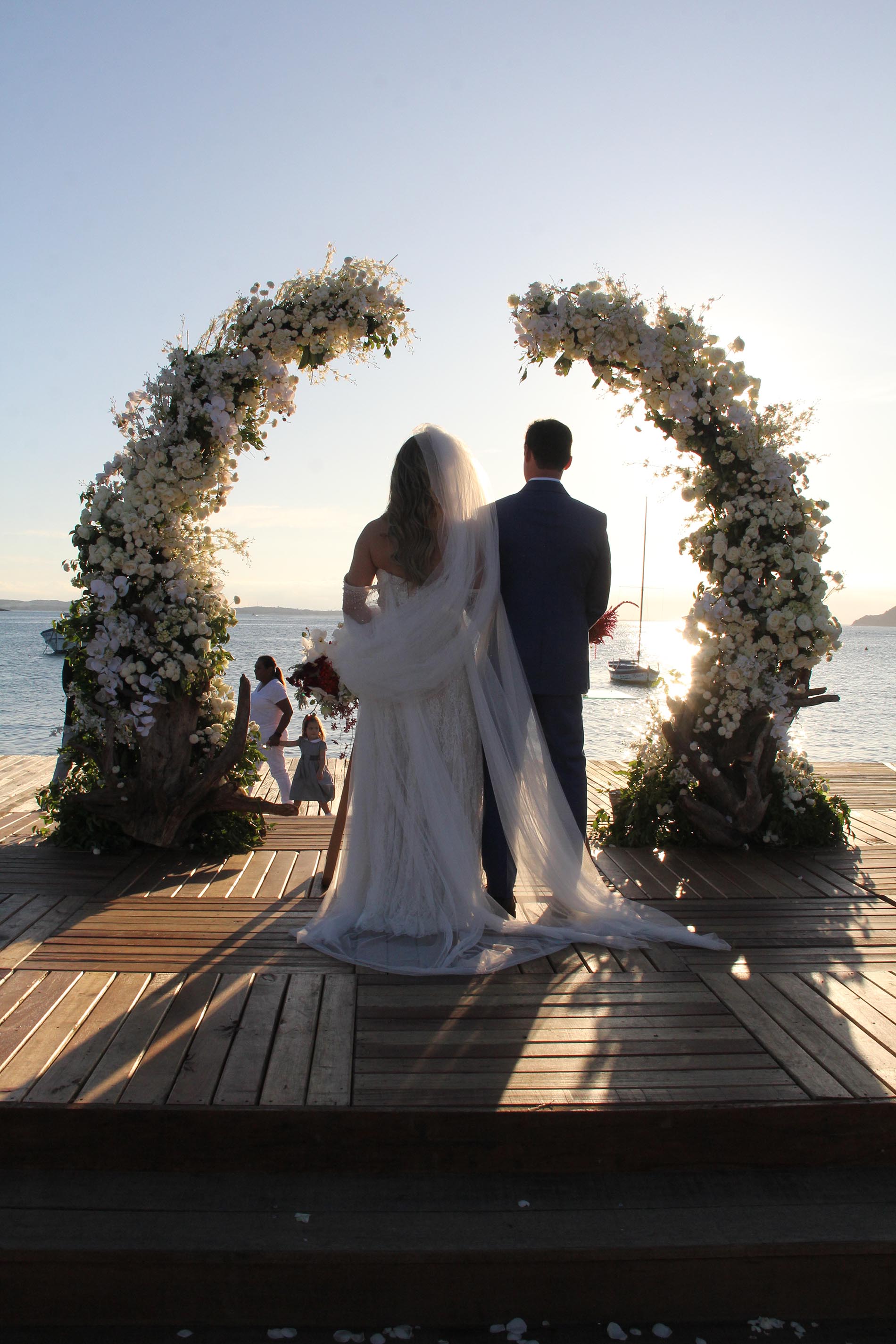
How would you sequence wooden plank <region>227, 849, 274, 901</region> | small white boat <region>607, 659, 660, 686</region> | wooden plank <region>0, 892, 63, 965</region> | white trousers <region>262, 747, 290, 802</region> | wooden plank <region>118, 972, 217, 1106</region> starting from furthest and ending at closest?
small white boat <region>607, 659, 660, 686</region>
white trousers <region>262, 747, 290, 802</region>
wooden plank <region>227, 849, 274, 901</region>
wooden plank <region>0, 892, 63, 965</region>
wooden plank <region>118, 972, 217, 1106</region>

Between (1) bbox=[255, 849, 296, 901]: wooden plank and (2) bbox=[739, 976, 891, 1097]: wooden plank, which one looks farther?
(1) bbox=[255, 849, 296, 901]: wooden plank

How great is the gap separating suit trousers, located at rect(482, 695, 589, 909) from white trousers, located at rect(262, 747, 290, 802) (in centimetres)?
406

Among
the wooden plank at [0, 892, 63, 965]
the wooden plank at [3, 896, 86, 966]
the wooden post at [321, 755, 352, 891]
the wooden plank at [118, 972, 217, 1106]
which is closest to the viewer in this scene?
the wooden plank at [118, 972, 217, 1106]

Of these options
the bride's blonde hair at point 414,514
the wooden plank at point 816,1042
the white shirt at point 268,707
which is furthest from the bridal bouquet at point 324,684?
the white shirt at point 268,707

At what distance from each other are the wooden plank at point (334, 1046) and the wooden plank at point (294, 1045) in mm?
17

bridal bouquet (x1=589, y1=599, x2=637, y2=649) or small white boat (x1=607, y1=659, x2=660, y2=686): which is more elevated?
bridal bouquet (x1=589, y1=599, x2=637, y2=649)

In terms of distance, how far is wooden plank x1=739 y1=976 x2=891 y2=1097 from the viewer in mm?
2412

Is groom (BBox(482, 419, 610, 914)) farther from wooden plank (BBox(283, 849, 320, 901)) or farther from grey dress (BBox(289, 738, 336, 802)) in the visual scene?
grey dress (BBox(289, 738, 336, 802))

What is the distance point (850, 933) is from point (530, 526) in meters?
1.93

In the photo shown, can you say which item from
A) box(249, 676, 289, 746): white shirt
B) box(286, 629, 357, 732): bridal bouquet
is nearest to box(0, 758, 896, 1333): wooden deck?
box(286, 629, 357, 732): bridal bouquet

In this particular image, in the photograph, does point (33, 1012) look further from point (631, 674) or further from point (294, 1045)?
point (631, 674)

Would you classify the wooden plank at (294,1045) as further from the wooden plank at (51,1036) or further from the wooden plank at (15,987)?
the wooden plank at (15,987)

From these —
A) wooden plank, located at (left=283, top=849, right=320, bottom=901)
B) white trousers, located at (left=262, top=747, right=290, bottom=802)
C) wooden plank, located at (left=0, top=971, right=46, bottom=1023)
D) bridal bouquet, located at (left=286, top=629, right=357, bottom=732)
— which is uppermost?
bridal bouquet, located at (left=286, top=629, right=357, bottom=732)

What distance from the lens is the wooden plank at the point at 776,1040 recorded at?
240cm
